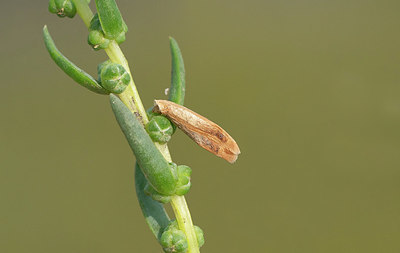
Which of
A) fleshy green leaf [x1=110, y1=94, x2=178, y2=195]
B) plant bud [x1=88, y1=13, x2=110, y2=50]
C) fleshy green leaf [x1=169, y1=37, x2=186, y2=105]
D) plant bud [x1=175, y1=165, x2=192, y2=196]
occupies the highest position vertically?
plant bud [x1=88, y1=13, x2=110, y2=50]

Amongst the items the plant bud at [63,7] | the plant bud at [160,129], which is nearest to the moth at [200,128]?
the plant bud at [160,129]

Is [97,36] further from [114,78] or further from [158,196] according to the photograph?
Answer: [158,196]

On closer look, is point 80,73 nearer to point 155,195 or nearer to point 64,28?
point 155,195

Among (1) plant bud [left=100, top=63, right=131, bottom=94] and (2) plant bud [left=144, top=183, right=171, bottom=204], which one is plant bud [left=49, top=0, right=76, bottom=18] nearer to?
(1) plant bud [left=100, top=63, right=131, bottom=94]

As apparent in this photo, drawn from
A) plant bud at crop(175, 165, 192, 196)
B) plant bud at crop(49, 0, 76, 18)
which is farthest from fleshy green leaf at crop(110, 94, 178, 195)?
plant bud at crop(49, 0, 76, 18)

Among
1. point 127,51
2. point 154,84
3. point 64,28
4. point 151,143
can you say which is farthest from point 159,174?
point 64,28

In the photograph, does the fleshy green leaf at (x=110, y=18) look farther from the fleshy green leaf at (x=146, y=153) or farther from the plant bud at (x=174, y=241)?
the plant bud at (x=174, y=241)

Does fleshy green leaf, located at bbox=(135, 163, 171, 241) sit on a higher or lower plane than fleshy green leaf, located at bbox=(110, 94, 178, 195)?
lower
